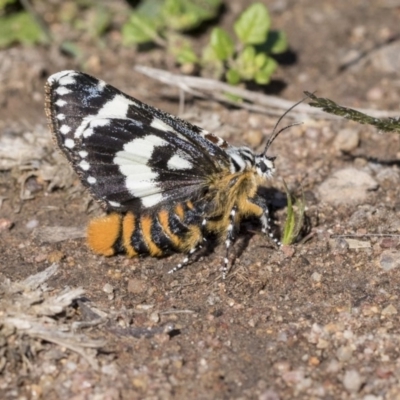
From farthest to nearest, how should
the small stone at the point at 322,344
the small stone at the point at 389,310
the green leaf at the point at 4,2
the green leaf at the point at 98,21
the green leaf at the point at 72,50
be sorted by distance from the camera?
the green leaf at the point at 98,21 < the green leaf at the point at 72,50 < the green leaf at the point at 4,2 < the small stone at the point at 389,310 < the small stone at the point at 322,344

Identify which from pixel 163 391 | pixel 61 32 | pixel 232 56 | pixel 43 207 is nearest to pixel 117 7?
pixel 61 32

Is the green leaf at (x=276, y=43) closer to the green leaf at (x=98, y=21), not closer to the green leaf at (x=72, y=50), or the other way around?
the green leaf at (x=98, y=21)

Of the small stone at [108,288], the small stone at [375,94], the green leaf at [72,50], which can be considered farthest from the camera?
the green leaf at [72,50]

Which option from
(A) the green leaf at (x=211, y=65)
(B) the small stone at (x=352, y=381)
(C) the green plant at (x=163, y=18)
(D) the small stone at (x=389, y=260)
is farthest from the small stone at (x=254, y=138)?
(B) the small stone at (x=352, y=381)

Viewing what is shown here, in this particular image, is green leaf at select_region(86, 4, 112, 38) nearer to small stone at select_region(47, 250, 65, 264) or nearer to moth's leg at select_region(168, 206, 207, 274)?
small stone at select_region(47, 250, 65, 264)

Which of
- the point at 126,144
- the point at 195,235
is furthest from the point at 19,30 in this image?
the point at 195,235

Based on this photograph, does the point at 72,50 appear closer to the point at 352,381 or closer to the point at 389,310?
the point at 389,310

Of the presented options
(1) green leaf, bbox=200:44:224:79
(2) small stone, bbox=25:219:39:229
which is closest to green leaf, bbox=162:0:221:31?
(1) green leaf, bbox=200:44:224:79
